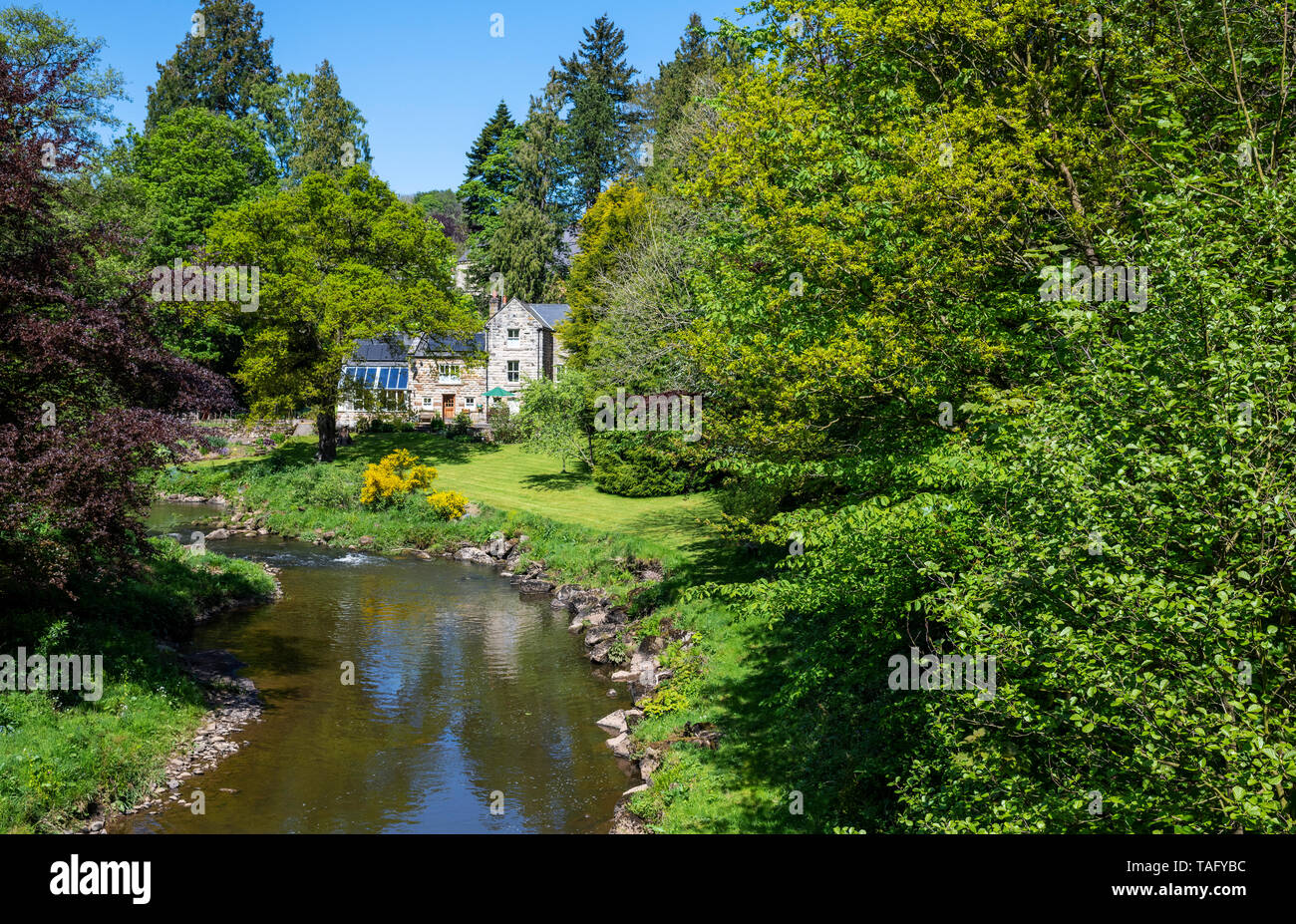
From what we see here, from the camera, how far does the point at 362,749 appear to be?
17.3 m

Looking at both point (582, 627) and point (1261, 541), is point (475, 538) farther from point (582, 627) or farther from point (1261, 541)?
point (1261, 541)

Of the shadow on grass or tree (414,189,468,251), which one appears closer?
the shadow on grass

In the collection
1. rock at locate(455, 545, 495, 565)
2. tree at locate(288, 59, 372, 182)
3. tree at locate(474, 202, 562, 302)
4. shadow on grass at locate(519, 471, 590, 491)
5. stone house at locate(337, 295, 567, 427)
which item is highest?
tree at locate(288, 59, 372, 182)

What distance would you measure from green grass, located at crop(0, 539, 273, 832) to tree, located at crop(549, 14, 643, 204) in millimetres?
66109

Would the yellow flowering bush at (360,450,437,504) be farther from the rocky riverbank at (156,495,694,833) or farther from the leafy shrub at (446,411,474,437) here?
the leafy shrub at (446,411,474,437)

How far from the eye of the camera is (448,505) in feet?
123

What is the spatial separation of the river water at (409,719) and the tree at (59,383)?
4751 mm

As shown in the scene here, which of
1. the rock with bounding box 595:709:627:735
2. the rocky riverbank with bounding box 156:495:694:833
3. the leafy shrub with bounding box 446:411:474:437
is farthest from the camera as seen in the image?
the leafy shrub with bounding box 446:411:474:437

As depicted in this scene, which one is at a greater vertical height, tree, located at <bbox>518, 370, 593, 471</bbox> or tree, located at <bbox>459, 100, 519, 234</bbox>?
tree, located at <bbox>459, 100, 519, 234</bbox>

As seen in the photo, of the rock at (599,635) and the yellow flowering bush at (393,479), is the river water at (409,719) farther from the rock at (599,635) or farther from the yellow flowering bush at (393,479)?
the yellow flowering bush at (393,479)

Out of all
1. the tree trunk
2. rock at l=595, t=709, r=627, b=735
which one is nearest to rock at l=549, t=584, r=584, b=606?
rock at l=595, t=709, r=627, b=735

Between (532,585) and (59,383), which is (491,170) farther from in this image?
(59,383)

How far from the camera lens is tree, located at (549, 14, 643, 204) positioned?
7881 cm
